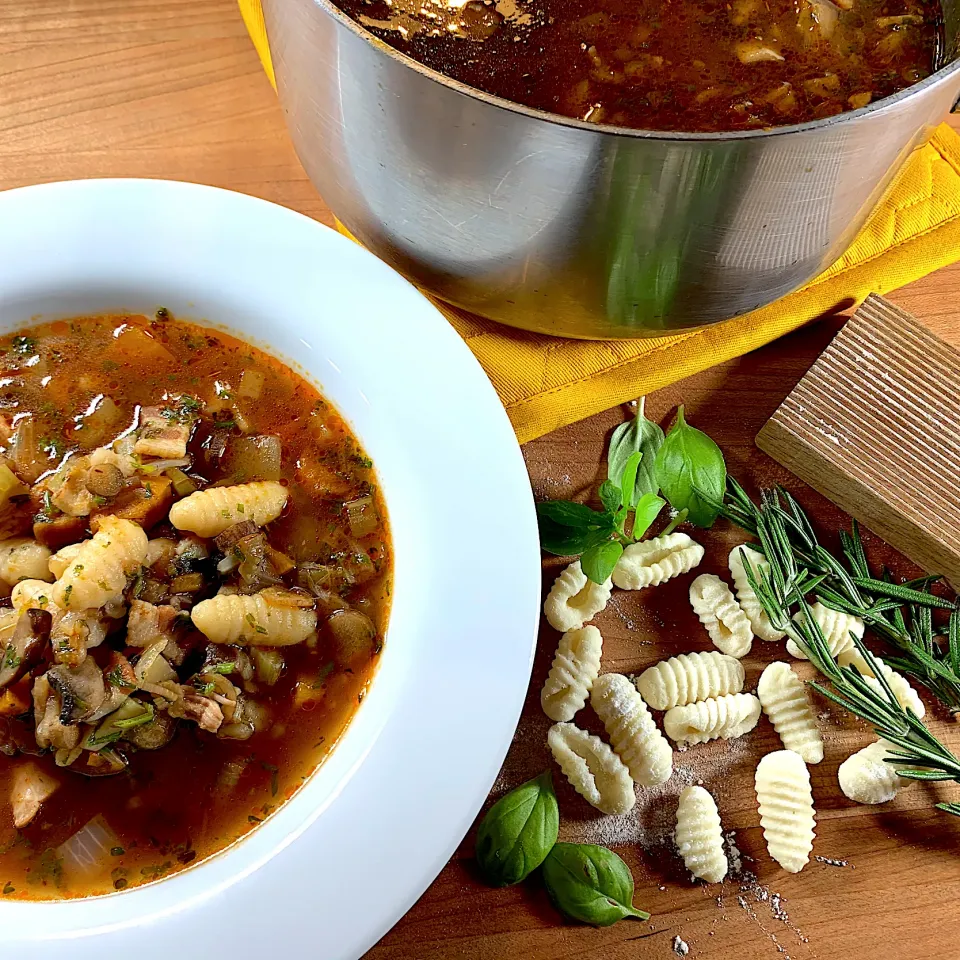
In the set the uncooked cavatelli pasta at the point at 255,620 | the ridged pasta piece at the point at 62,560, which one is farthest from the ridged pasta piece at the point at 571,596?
the ridged pasta piece at the point at 62,560

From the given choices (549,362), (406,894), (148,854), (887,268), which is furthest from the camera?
(887,268)

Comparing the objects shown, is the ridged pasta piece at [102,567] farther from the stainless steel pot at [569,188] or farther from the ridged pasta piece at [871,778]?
the ridged pasta piece at [871,778]

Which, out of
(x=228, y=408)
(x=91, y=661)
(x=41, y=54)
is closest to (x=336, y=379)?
(x=228, y=408)

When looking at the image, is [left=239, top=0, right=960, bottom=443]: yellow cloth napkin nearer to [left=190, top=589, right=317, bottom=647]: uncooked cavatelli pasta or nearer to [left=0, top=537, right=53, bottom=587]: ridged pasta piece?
[left=190, top=589, right=317, bottom=647]: uncooked cavatelli pasta

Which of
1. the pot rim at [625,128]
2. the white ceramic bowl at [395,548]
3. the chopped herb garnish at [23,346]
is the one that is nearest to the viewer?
the pot rim at [625,128]

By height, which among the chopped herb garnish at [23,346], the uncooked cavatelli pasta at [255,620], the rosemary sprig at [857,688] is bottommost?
the rosemary sprig at [857,688]

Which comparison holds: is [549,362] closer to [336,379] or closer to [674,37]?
[336,379]
